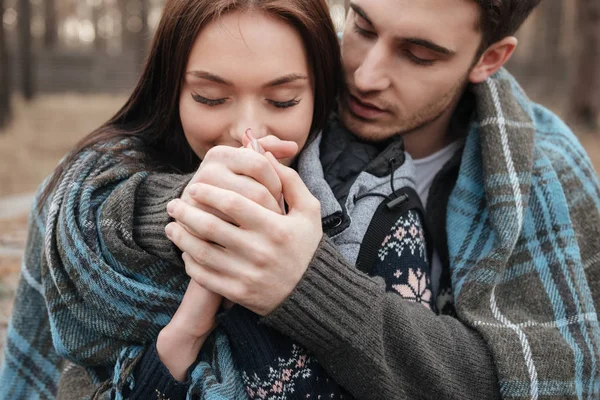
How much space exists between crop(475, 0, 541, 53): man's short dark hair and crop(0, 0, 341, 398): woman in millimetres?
668

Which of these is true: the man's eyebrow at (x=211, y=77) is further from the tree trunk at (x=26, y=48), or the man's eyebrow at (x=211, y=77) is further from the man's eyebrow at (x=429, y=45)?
the tree trunk at (x=26, y=48)

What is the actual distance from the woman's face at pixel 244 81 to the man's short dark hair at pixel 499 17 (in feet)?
2.80

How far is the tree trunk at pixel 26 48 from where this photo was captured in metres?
13.9

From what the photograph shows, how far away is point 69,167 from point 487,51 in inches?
63.3

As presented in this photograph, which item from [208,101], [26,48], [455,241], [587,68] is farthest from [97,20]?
[455,241]

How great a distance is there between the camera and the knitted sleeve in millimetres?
1443

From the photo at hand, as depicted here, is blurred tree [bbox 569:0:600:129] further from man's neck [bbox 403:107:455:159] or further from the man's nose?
the man's nose

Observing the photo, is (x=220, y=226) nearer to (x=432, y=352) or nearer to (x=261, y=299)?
(x=261, y=299)

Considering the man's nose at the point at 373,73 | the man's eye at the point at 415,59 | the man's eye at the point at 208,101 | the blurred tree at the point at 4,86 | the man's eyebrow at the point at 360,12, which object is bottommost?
the blurred tree at the point at 4,86

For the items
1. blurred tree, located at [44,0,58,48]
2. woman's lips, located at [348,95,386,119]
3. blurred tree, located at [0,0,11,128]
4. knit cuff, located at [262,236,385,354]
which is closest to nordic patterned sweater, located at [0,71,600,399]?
knit cuff, located at [262,236,385,354]

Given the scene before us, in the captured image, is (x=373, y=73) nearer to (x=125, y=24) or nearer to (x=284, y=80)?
(x=284, y=80)

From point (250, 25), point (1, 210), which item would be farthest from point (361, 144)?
point (1, 210)

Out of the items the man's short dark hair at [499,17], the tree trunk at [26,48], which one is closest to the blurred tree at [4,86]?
the tree trunk at [26,48]

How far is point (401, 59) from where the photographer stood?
87.0 inches
